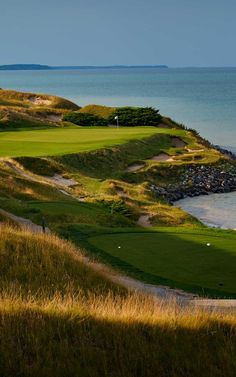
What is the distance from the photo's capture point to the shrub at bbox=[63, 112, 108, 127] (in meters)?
65.2

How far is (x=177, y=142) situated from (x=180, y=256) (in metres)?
41.8

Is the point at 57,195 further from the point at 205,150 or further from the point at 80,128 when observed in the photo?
the point at 80,128

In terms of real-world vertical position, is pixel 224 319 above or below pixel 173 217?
above

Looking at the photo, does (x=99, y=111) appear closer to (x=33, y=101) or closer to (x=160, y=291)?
(x=33, y=101)

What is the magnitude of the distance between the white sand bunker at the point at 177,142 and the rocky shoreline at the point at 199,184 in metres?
7.12

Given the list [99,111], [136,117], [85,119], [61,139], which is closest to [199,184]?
[61,139]

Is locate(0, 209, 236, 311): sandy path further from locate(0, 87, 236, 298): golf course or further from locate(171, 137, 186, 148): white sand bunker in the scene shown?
locate(171, 137, 186, 148): white sand bunker

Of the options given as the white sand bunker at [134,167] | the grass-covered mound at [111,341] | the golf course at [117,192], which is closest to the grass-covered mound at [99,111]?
the golf course at [117,192]

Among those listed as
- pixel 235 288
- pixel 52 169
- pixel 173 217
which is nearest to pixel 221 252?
pixel 235 288

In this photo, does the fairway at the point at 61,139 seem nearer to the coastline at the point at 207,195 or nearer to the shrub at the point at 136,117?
the shrub at the point at 136,117

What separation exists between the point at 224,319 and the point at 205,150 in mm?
Result: 45133

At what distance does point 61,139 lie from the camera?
49.4 m

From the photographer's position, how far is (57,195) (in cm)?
2864

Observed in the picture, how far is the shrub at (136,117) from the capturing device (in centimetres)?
6656
